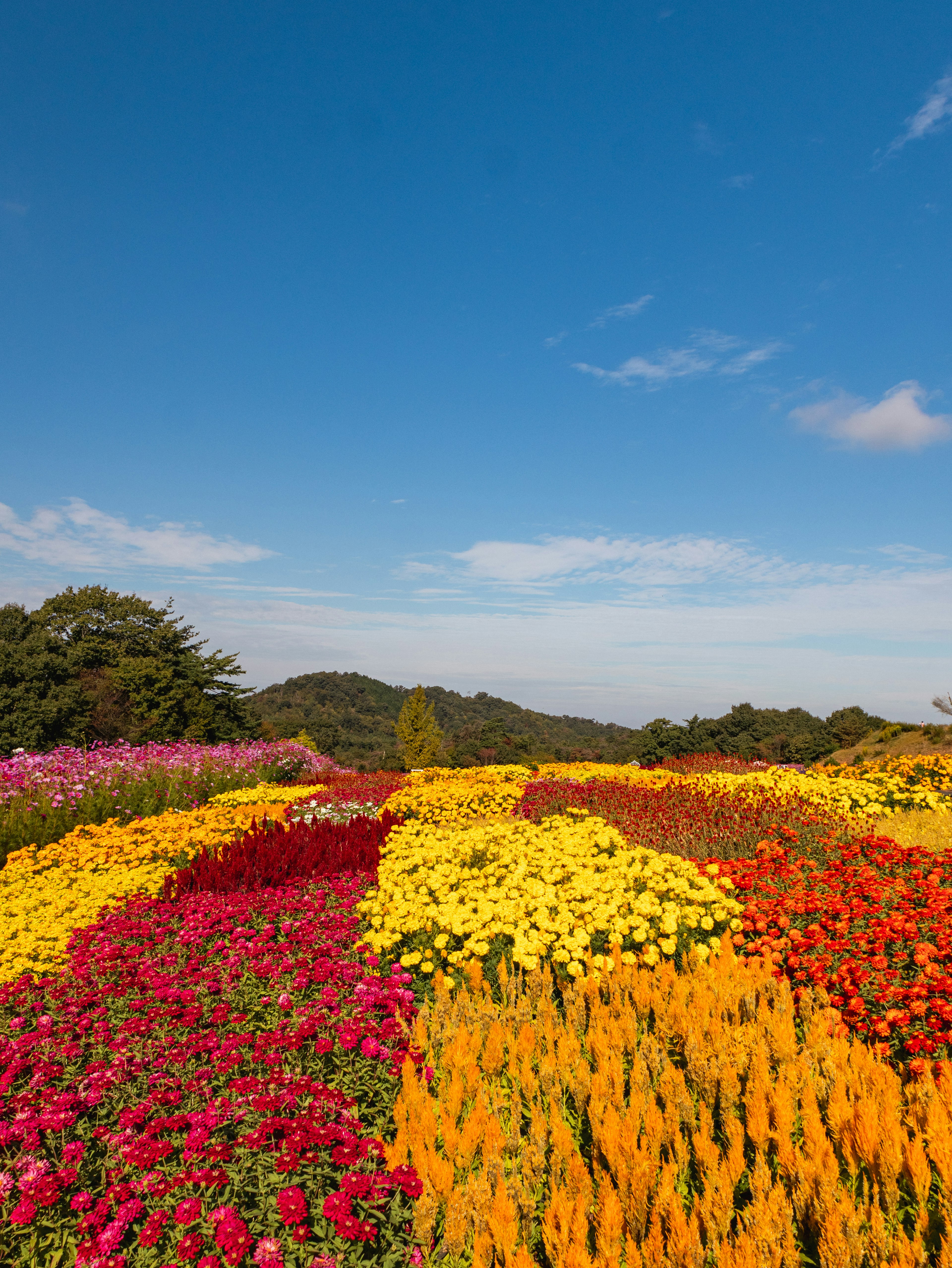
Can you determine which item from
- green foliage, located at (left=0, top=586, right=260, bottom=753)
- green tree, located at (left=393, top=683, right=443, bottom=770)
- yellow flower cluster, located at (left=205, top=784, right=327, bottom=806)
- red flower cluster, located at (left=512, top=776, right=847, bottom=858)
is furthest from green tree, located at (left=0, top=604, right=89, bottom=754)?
red flower cluster, located at (left=512, top=776, right=847, bottom=858)

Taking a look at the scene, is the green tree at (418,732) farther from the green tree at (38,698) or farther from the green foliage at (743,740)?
the green tree at (38,698)

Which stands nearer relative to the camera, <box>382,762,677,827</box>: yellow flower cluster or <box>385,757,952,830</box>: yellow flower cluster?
<box>385,757,952,830</box>: yellow flower cluster

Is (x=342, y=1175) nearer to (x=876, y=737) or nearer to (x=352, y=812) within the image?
(x=352, y=812)

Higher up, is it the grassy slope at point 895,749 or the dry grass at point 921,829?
the grassy slope at point 895,749

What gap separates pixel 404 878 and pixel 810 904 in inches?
151

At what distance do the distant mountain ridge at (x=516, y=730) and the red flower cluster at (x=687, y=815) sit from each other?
9.54 m

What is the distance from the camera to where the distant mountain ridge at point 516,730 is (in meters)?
28.0

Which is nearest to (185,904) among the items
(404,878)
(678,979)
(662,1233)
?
(404,878)

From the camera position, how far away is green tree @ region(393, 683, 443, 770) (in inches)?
1261

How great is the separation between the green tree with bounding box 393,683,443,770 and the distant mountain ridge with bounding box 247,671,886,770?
0.87 meters

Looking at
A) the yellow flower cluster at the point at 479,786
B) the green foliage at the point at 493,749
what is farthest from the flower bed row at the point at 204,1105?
the green foliage at the point at 493,749

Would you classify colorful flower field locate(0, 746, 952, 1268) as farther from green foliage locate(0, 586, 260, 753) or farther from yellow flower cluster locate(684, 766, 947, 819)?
green foliage locate(0, 586, 260, 753)

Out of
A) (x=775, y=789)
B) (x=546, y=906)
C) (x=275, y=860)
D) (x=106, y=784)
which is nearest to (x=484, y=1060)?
(x=546, y=906)

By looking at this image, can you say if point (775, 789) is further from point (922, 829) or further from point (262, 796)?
point (262, 796)
